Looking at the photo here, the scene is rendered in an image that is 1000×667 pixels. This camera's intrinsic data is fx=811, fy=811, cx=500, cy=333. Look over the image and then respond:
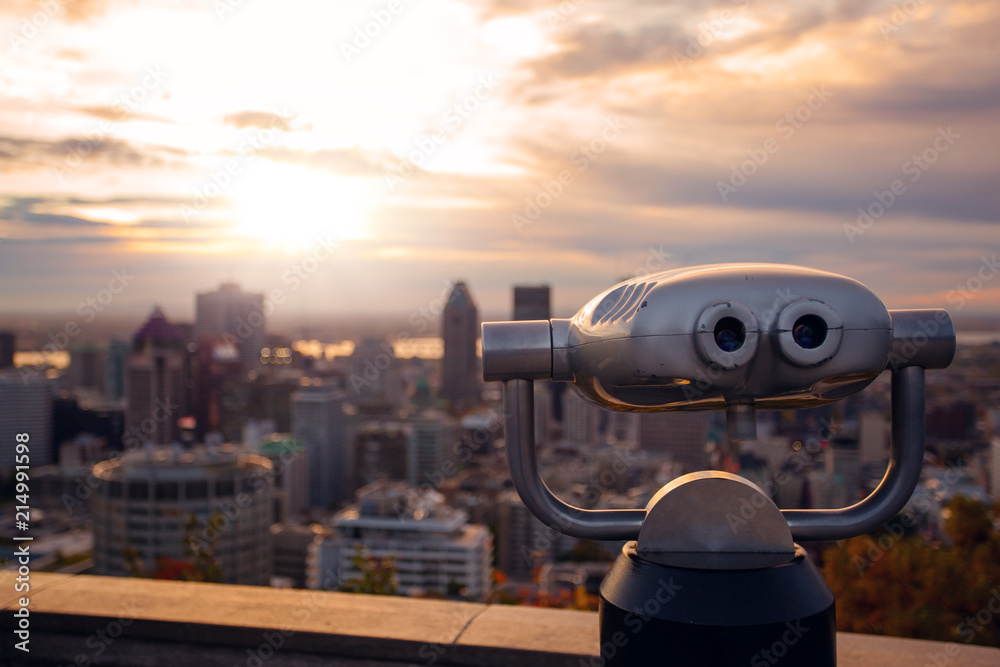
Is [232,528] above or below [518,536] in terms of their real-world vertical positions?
above

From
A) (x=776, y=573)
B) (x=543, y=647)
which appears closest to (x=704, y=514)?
(x=776, y=573)

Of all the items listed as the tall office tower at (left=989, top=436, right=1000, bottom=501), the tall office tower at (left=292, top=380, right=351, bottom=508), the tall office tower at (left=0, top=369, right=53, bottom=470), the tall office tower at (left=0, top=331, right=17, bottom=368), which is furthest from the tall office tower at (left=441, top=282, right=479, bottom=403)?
the tall office tower at (left=989, top=436, right=1000, bottom=501)

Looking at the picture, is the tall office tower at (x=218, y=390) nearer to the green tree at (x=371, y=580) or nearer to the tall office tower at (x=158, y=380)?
the tall office tower at (x=158, y=380)

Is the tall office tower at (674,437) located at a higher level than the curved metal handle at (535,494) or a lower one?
lower

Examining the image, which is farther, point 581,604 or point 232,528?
point 232,528

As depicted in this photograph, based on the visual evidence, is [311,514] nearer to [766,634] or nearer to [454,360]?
[454,360]

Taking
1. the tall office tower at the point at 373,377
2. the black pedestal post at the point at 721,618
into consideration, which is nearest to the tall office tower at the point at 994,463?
the black pedestal post at the point at 721,618
